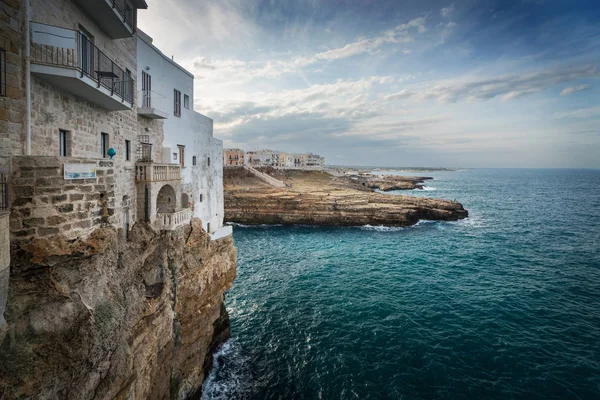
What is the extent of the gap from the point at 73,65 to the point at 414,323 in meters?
22.4

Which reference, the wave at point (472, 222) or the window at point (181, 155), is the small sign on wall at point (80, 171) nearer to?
the window at point (181, 155)

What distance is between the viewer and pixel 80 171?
7.34 meters

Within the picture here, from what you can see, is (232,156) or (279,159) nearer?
(232,156)

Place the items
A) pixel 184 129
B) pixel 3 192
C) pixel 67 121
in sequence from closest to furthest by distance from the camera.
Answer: pixel 3 192 < pixel 67 121 < pixel 184 129

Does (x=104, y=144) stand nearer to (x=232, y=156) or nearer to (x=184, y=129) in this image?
(x=184, y=129)

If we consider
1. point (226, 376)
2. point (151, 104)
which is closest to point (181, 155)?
point (151, 104)

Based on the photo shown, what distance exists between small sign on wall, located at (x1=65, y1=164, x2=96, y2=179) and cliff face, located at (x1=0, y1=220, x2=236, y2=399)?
1.56m

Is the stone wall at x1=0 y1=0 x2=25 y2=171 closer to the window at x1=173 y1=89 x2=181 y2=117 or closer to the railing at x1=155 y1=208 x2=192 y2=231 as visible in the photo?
the railing at x1=155 y1=208 x2=192 y2=231

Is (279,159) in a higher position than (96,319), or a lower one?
higher

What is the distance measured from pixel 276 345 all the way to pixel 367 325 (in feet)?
20.8

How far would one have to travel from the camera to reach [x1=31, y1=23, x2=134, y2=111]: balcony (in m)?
7.18

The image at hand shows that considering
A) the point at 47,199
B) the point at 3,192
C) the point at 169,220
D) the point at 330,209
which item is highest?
the point at 3,192

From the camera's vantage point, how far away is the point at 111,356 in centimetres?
806

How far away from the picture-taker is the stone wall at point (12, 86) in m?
6.42
